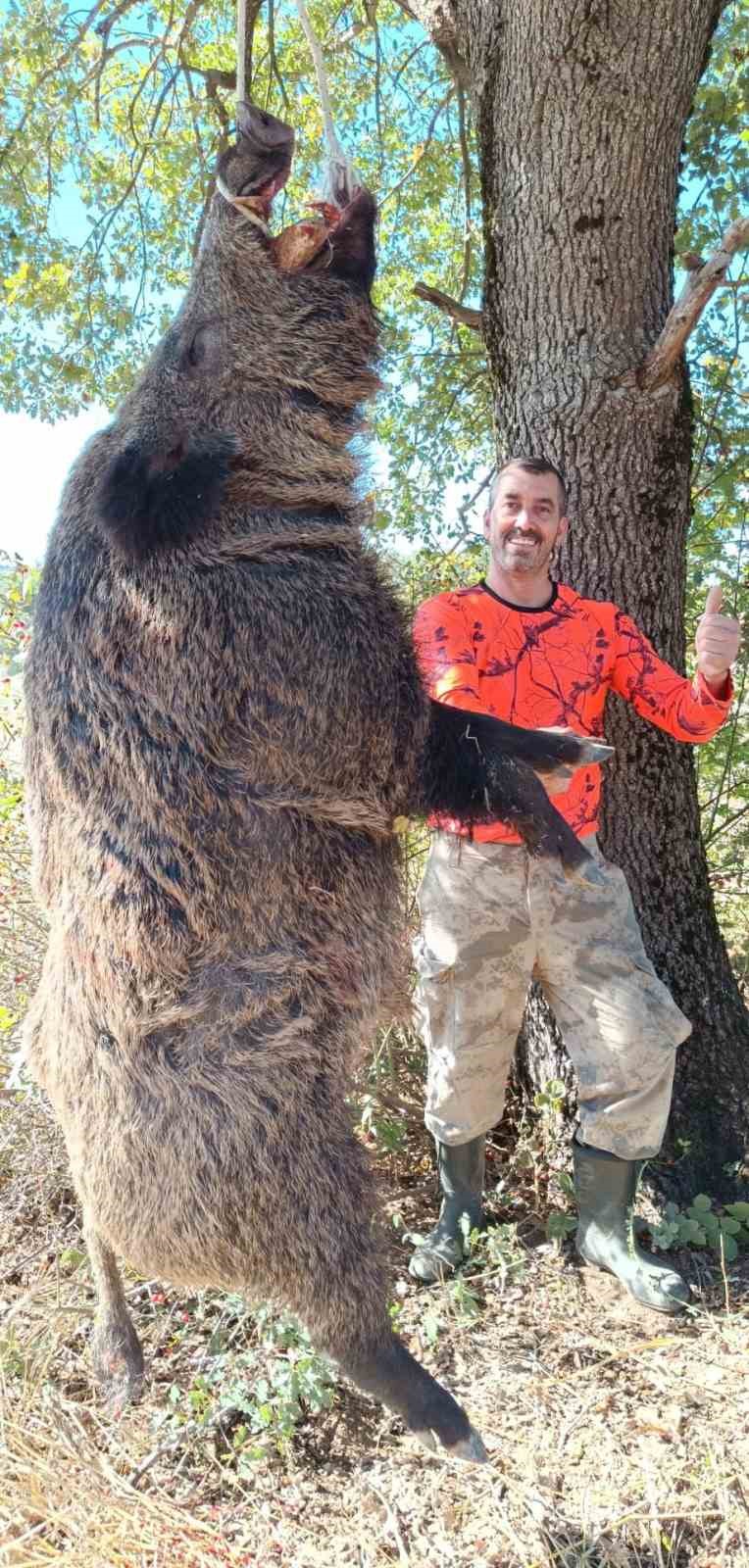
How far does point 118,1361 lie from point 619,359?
10.2 feet

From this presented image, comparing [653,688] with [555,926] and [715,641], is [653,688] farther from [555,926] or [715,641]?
[555,926]

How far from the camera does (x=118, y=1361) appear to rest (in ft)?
7.72

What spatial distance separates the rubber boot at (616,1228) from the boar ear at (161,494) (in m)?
2.20

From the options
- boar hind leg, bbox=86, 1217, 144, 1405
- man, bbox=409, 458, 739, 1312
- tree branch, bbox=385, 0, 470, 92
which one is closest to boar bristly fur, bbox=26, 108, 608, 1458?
boar hind leg, bbox=86, 1217, 144, 1405

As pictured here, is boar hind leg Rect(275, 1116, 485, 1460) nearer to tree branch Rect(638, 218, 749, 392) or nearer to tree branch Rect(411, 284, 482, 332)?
tree branch Rect(638, 218, 749, 392)

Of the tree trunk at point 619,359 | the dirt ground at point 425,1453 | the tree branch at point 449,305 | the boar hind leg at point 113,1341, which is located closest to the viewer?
the dirt ground at point 425,1453

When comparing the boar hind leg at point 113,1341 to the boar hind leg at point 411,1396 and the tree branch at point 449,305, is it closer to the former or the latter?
the boar hind leg at point 411,1396

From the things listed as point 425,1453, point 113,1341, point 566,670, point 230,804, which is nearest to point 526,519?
point 566,670

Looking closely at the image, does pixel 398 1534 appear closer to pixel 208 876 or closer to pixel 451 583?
pixel 208 876

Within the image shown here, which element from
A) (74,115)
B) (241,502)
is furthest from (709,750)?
(74,115)

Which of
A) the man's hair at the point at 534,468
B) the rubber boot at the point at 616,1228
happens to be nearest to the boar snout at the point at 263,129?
the man's hair at the point at 534,468

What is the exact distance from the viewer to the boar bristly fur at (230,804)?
73.9 inches

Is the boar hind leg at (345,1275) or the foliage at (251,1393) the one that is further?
the foliage at (251,1393)

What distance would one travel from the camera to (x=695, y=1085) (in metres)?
3.50
